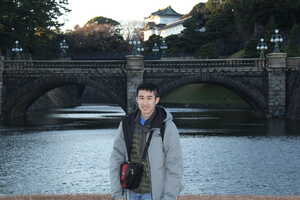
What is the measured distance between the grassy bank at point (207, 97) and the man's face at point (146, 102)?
79139 millimetres

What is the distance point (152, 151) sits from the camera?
8.98 metres

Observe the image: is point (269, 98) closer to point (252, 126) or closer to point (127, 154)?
point (252, 126)

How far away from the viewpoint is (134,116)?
920cm

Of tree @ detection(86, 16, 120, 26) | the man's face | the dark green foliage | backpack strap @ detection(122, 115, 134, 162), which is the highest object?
tree @ detection(86, 16, 120, 26)

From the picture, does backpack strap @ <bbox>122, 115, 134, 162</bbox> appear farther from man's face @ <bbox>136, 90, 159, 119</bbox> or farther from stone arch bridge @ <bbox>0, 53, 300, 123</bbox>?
stone arch bridge @ <bbox>0, 53, 300, 123</bbox>

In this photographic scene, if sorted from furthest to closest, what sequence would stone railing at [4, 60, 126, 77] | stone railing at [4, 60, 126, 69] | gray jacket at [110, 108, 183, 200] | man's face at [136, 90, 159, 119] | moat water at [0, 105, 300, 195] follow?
stone railing at [4, 60, 126, 69] → stone railing at [4, 60, 126, 77] → moat water at [0, 105, 300, 195] → man's face at [136, 90, 159, 119] → gray jacket at [110, 108, 183, 200]

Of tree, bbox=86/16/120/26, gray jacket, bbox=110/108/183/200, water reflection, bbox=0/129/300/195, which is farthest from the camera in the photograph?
tree, bbox=86/16/120/26

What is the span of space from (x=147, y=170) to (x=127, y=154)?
422mm

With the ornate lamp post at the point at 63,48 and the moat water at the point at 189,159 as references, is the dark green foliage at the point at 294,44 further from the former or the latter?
the ornate lamp post at the point at 63,48

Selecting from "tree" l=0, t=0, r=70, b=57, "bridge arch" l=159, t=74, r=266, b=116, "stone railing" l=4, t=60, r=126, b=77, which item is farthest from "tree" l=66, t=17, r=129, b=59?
"bridge arch" l=159, t=74, r=266, b=116

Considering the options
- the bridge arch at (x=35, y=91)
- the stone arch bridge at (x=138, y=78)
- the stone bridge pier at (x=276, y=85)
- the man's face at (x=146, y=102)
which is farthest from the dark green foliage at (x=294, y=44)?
the man's face at (x=146, y=102)

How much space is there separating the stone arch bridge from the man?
5107cm

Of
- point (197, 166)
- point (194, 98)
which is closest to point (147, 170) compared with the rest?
point (197, 166)

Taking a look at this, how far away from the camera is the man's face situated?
29.7 ft
